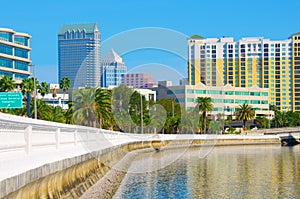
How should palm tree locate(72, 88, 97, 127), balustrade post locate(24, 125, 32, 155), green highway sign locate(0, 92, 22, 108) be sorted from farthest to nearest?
palm tree locate(72, 88, 97, 127) → green highway sign locate(0, 92, 22, 108) → balustrade post locate(24, 125, 32, 155)

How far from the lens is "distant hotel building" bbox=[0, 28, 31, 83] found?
383 ft

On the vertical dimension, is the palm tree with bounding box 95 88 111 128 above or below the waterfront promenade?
above

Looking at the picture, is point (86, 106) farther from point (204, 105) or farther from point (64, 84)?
point (64, 84)

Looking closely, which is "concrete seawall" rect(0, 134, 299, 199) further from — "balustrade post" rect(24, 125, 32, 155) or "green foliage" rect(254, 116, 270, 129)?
"green foliage" rect(254, 116, 270, 129)

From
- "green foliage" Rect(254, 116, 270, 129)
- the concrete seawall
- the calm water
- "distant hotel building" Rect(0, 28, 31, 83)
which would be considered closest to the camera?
the concrete seawall

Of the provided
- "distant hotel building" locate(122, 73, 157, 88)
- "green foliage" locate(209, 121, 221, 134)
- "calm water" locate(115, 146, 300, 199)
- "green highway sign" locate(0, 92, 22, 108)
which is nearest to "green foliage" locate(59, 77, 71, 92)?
"green foliage" locate(209, 121, 221, 134)

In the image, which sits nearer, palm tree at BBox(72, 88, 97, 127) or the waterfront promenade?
the waterfront promenade

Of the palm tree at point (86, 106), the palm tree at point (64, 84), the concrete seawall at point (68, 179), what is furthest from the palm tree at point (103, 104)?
A: the palm tree at point (64, 84)

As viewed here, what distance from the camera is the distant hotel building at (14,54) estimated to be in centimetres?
11671

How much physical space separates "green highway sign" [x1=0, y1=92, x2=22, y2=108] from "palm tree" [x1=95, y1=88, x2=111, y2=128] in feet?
86.7

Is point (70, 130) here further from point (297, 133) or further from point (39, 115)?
point (297, 133)

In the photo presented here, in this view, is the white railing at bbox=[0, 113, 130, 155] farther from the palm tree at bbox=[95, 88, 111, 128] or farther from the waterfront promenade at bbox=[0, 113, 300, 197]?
the palm tree at bbox=[95, 88, 111, 128]

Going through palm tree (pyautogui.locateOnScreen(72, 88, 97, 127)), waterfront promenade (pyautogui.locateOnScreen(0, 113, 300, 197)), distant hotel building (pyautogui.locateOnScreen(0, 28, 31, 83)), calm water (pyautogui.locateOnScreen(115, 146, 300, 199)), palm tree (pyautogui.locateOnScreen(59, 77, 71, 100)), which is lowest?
calm water (pyautogui.locateOnScreen(115, 146, 300, 199))

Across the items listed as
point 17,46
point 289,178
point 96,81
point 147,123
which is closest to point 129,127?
point 147,123
